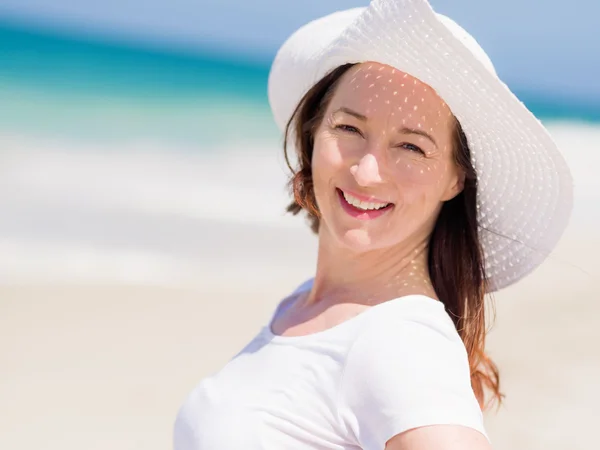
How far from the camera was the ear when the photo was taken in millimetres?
2035

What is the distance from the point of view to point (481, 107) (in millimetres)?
1814

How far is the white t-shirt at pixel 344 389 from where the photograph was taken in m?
1.54

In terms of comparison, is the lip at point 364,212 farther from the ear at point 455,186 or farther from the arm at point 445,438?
the arm at point 445,438

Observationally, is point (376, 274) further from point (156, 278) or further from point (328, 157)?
point (156, 278)

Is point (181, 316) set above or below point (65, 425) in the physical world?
above

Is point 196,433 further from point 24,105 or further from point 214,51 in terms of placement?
point 214,51

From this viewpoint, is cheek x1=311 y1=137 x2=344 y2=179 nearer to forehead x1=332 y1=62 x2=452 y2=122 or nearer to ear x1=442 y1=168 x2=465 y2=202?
forehead x1=332 y1=62 x2=452 y2=122

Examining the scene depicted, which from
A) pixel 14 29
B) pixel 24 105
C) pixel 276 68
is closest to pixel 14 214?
pixel 276 68

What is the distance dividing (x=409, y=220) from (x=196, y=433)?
72 cm

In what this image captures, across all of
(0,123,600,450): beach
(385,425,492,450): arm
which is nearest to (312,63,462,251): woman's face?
(385,425,492,450): arm

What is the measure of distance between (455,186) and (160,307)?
13.7 ft

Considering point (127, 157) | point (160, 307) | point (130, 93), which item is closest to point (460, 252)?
point (160, 307)

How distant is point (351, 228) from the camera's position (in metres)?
1.99

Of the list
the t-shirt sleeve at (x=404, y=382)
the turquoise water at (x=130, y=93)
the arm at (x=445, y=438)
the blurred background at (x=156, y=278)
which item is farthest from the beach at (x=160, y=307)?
the turquoise water at (x=130, y=93)
